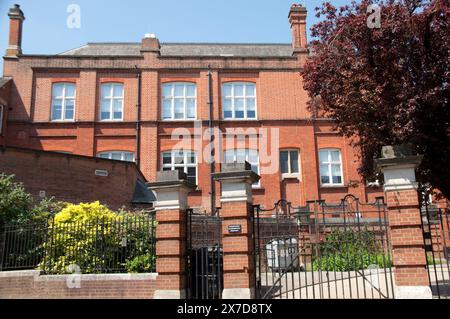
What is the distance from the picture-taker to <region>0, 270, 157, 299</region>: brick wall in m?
10.6

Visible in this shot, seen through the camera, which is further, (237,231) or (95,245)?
(95,245)

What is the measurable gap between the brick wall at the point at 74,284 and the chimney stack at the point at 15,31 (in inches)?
775

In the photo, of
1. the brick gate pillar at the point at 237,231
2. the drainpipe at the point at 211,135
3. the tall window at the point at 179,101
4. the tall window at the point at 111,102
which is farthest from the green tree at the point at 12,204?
the tall window at the point at 179,101

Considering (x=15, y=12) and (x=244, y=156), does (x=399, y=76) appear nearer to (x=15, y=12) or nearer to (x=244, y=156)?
(x=244, y=156)

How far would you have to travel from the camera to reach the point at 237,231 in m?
9.55

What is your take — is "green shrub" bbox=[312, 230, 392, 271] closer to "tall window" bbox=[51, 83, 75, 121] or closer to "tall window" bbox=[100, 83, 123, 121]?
"tall window" bbox=[100, 83, 123, 121]

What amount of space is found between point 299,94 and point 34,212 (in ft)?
60.0

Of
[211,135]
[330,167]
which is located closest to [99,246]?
[211,135]

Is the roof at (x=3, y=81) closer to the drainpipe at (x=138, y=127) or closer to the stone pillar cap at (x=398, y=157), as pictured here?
the drainpipe at (x=138, y=127)

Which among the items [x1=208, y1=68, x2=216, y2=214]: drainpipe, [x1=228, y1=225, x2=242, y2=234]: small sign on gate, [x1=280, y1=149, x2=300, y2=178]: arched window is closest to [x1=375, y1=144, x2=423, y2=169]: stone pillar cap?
[x1=228, y1=225, x2=242, y2=234]: small sign on gate

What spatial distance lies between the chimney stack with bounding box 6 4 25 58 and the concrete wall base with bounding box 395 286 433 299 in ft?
87.0

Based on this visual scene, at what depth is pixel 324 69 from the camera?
11523 millimetres

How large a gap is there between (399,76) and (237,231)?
523cm

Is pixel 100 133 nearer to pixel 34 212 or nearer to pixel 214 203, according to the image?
pixel 214 203
